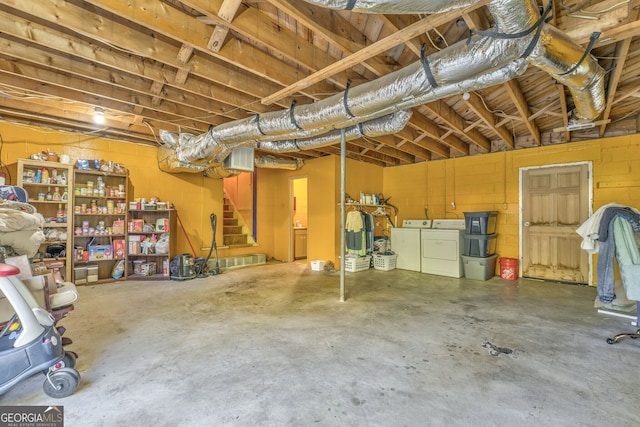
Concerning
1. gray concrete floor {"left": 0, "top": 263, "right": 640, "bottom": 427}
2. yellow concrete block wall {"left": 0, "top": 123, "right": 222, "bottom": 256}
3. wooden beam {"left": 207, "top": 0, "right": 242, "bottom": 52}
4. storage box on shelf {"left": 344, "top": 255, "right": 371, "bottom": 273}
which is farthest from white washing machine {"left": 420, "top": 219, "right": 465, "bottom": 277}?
wooden beam {"left": 207, "top": 0, "right": 242, "bottom": 52}

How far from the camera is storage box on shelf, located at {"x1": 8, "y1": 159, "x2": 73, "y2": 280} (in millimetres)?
4254

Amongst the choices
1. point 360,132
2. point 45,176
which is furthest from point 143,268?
point 360,132

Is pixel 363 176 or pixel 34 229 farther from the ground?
pixel 363 176

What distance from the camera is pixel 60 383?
1809mm

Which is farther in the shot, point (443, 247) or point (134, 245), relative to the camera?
point (443, 247)

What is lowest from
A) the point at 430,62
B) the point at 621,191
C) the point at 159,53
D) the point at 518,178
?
the point at 621,191

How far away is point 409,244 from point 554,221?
253cm

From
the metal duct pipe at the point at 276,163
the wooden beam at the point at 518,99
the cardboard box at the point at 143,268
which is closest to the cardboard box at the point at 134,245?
the cardboard box at the point at 143,268

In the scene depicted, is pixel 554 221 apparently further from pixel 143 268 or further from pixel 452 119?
pixel 143 268

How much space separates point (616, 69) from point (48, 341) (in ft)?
16.7

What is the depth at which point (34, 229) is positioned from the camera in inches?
93.7

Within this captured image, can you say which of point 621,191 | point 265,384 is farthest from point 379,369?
point 621,191

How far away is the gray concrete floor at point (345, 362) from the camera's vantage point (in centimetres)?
168

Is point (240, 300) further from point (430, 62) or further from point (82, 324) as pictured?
point (430, 62)
